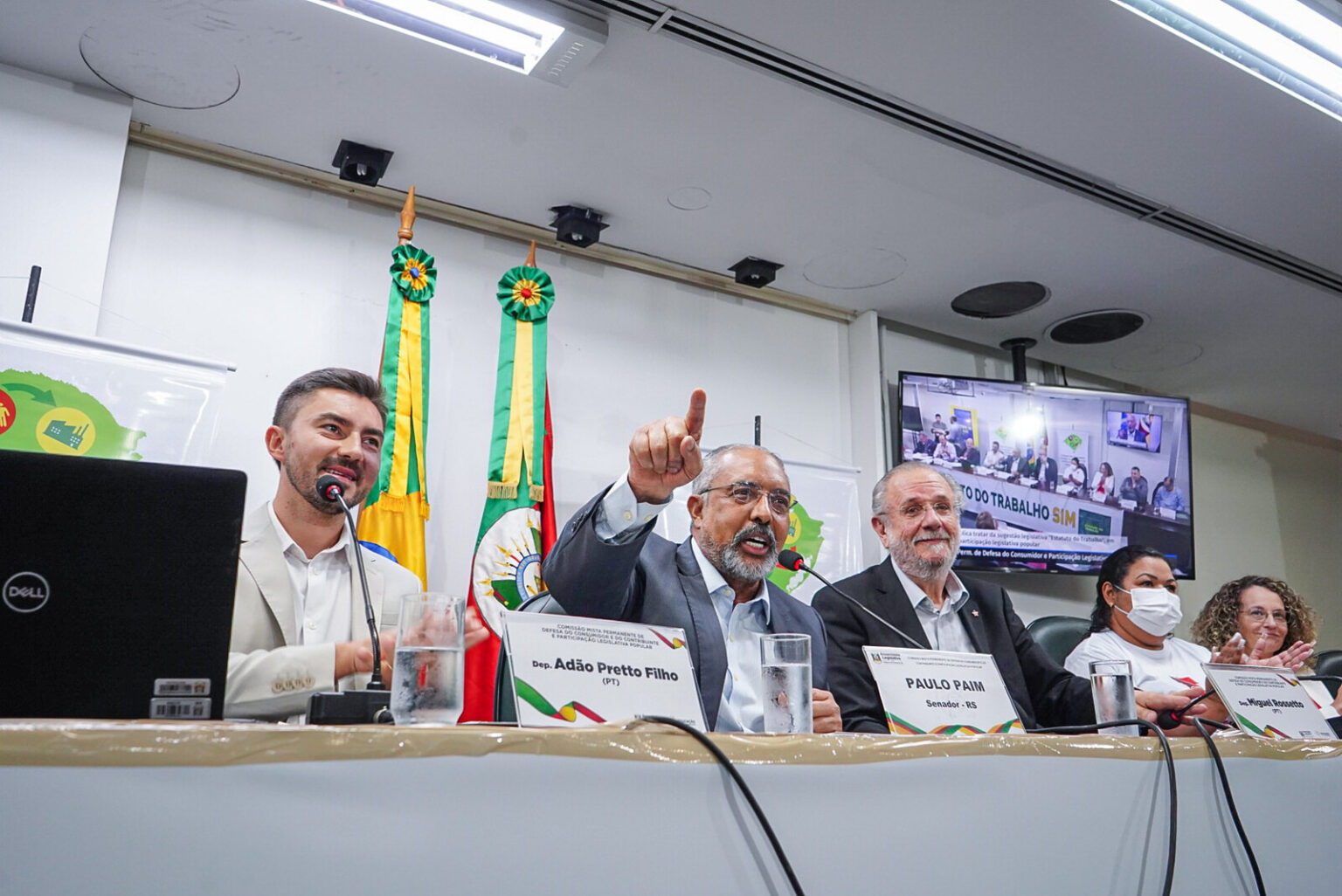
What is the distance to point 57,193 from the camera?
2607 millimetres

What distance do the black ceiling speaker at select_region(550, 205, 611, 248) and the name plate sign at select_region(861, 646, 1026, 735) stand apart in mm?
2243

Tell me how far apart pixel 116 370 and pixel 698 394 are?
162 cm

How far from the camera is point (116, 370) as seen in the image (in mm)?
2348

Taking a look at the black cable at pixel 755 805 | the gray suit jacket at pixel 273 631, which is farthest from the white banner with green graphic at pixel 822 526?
the black cable at pixel 755 805

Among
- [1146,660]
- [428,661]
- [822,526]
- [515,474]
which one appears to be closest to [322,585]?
[515,474]

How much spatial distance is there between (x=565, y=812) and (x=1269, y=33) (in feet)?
8.73

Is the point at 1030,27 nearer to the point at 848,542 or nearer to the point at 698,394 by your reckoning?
the point at 698,394

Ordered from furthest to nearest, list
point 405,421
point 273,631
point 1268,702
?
point 405,421 → point 273,631 → point 1268,702

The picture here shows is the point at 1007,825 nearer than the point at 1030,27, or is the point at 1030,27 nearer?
the point at 1007,825

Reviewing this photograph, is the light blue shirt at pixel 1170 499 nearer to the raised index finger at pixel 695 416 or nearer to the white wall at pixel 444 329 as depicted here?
the white wall at pixel 444 329

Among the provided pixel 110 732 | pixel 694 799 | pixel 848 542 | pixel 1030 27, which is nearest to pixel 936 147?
pixel 1030 27

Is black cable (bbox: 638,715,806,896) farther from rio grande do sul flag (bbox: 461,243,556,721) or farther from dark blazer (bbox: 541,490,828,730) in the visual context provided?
rio grande do sul flag (bbox: 461,243,556,721)

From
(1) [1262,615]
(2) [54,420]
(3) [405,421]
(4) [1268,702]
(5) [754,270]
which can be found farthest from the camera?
(5) [754,270]

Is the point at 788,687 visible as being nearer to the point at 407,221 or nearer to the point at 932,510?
the point at 932,510
